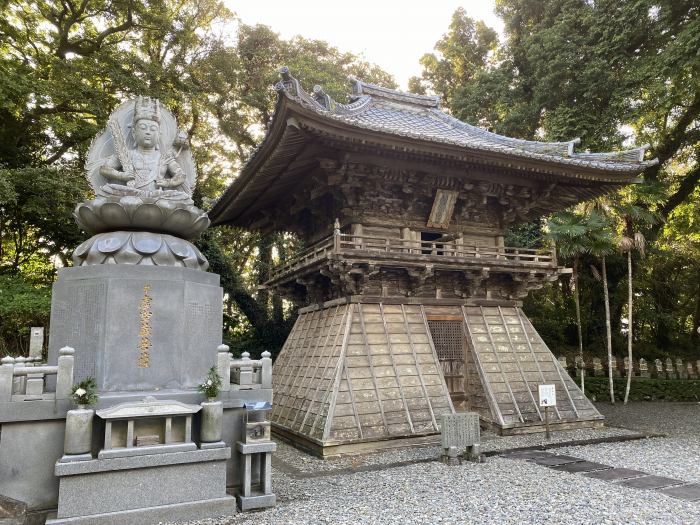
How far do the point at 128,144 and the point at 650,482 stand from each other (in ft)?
34.7

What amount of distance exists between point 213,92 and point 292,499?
72.3ft

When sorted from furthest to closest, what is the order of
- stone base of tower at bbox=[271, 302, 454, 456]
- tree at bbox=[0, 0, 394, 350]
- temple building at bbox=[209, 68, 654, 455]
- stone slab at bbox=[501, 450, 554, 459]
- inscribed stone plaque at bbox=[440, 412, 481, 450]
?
tree at bbox=[0, 0, 394, 350], temple building at bbox=[209, 68, 654, 455], stone base of tower at bbox=[271, 302, 454, 456], stone slab at bbox=[501, 450, 554, 459], inscribed stone plaque at bbox=[440, 412, 481, 450]

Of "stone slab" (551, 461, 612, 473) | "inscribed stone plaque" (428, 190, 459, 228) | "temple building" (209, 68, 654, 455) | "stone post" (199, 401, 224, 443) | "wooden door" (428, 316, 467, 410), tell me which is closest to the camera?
"stone post" (199, 401, 224, 443)

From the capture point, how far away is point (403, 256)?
11742 millimetres

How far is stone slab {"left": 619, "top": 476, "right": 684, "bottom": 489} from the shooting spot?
7.41 m

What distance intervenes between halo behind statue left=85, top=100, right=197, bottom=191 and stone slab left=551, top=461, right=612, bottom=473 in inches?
341

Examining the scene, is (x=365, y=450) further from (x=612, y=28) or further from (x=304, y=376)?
(x=612, y=28)

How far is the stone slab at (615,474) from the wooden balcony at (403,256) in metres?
5.81

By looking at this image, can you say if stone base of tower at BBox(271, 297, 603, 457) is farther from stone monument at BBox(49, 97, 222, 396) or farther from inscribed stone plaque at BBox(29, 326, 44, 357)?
inscribed stone plaque at BBox(29, 326, 44, 357)

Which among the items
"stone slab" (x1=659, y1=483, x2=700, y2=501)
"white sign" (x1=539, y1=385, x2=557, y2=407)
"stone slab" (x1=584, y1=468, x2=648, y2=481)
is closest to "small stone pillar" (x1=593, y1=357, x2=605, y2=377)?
"white sign" (x1=539, y1=385, x2=557, y2=407)

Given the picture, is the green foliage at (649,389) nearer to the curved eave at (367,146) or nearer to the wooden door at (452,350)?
the wooden door at (452,350)

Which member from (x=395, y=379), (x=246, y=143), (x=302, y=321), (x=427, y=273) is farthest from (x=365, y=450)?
(x=246, y=143)

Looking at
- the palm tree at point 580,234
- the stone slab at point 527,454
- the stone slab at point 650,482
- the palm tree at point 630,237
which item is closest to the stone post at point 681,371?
the palm tree at point 630,237

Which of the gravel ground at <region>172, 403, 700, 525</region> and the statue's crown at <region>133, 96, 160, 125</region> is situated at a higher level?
the statue's crown at <region>133, 96, 160, 125</region>
